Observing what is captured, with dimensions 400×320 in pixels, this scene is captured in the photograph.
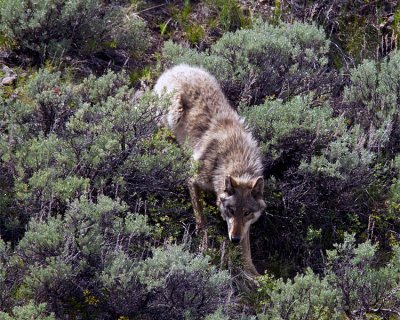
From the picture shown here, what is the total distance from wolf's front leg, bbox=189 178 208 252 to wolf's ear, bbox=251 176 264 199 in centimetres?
62

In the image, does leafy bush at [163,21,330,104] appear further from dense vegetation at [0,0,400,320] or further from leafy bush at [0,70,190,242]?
leafy bush at [0,70,190,242]

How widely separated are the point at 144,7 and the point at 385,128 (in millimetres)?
4367

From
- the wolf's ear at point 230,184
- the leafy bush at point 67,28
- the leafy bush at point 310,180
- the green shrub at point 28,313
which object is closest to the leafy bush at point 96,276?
the green shrub at point 28,313

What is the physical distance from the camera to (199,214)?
311 inches

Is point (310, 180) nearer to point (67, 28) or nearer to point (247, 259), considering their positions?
point (247, 259)

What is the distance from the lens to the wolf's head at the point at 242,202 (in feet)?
25.0

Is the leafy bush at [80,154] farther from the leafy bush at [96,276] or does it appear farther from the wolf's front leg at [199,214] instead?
the leafy bush at [96,276]

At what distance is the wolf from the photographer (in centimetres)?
767

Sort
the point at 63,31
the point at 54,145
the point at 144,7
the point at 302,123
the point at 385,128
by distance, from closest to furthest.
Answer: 1. the point at 54,145
2. the point at 302,123
3. the point at 385,128
4. the point at 63,31
5. the point at 144,7

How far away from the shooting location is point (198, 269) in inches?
239

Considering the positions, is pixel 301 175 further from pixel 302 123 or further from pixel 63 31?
pixel 63 31

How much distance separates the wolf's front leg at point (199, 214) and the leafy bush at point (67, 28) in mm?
2804

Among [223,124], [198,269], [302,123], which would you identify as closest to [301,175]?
[302,123]

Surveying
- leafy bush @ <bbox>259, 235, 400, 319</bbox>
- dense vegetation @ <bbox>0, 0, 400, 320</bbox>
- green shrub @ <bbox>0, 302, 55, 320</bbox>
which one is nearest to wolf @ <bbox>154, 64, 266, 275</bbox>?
dense vegetation @ <bbox>0, 0, 400, 320</bbox>
